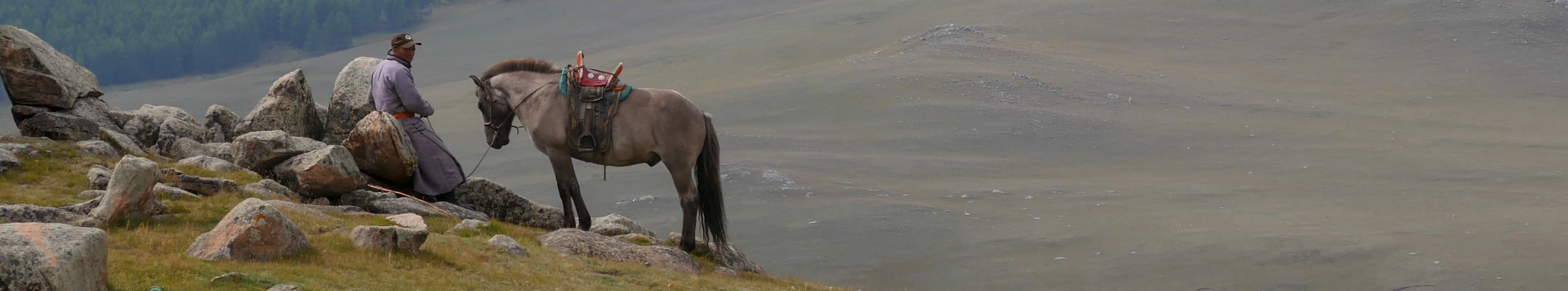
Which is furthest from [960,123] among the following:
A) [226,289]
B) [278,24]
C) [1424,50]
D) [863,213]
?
[278,24]

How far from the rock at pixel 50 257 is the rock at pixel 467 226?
5.88 m

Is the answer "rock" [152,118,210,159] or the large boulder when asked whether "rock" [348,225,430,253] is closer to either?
"rock" [152,118,210,159]

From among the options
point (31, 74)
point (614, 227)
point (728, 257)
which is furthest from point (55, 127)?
point (728, 257)

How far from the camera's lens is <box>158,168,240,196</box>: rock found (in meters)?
14.3

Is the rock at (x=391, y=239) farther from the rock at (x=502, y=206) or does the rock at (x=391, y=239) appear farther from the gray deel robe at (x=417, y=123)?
the rock at (x=502, y=206)

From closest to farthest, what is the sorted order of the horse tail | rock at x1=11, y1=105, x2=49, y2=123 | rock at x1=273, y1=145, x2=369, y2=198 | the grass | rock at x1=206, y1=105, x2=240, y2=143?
the grass
rock at x1=273, y1=145, x2=369, y2=198
the horse tail
rock at x1=11, y1=105, x2=49, y2=123
rock at x1=206, y1=105, x2=240, y2=143

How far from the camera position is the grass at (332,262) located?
980 centimetres

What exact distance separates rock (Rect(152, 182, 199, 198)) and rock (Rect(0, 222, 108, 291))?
203 inches

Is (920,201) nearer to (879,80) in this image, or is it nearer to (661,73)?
(879,80)

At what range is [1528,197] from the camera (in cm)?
6044

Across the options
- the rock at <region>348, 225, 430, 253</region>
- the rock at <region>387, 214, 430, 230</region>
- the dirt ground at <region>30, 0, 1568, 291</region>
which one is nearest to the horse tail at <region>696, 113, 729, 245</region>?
the rock at <region>387, 214, 430, 230</region>

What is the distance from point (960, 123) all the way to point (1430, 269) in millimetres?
33933

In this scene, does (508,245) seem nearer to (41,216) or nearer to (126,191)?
(126,191)

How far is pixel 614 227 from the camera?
17781 millimetres
